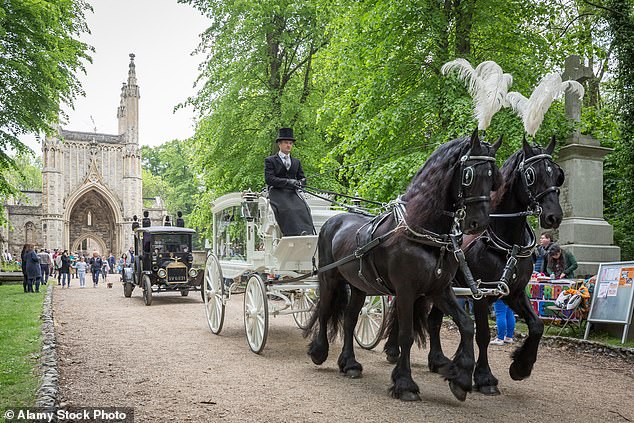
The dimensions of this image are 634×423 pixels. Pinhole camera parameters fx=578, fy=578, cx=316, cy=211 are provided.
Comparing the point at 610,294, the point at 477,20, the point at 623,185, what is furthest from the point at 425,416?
the point at 623,185

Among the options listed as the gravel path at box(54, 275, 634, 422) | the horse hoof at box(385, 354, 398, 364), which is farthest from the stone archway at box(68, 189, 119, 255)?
the horse hoof at box(385, 354, 398, 364)

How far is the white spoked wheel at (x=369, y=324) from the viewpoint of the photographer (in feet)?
28.0

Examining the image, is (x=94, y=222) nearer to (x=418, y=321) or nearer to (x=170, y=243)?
(x=170, y=243)

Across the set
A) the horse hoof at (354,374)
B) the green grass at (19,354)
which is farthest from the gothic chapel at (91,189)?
the horse hoof at (354,374)

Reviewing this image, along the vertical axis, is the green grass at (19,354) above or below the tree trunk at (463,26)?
below

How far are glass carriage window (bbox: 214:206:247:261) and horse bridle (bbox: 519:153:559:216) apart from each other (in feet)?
15.8

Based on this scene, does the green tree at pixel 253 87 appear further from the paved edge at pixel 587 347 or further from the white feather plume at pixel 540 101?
the white feather plume at pixel 540 101

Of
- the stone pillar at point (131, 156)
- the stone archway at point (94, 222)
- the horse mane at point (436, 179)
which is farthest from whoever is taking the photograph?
the stone archway at point (94, 222)

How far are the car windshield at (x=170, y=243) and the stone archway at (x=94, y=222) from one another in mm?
36020

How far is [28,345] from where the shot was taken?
806cm

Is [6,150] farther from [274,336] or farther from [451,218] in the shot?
[451,218]

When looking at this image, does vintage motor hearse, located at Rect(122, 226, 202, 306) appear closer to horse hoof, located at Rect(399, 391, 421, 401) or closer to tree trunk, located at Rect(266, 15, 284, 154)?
tree trunk, located at Rect(266, 15, 284, 154)

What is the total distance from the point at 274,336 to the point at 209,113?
12641 millimetres

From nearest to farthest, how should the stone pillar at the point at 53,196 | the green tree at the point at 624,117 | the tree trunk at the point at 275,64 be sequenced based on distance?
the green tree at the point at 624,117 → the tree trunk at the point at 275,64 → the stone pillar at the point at 53,196
